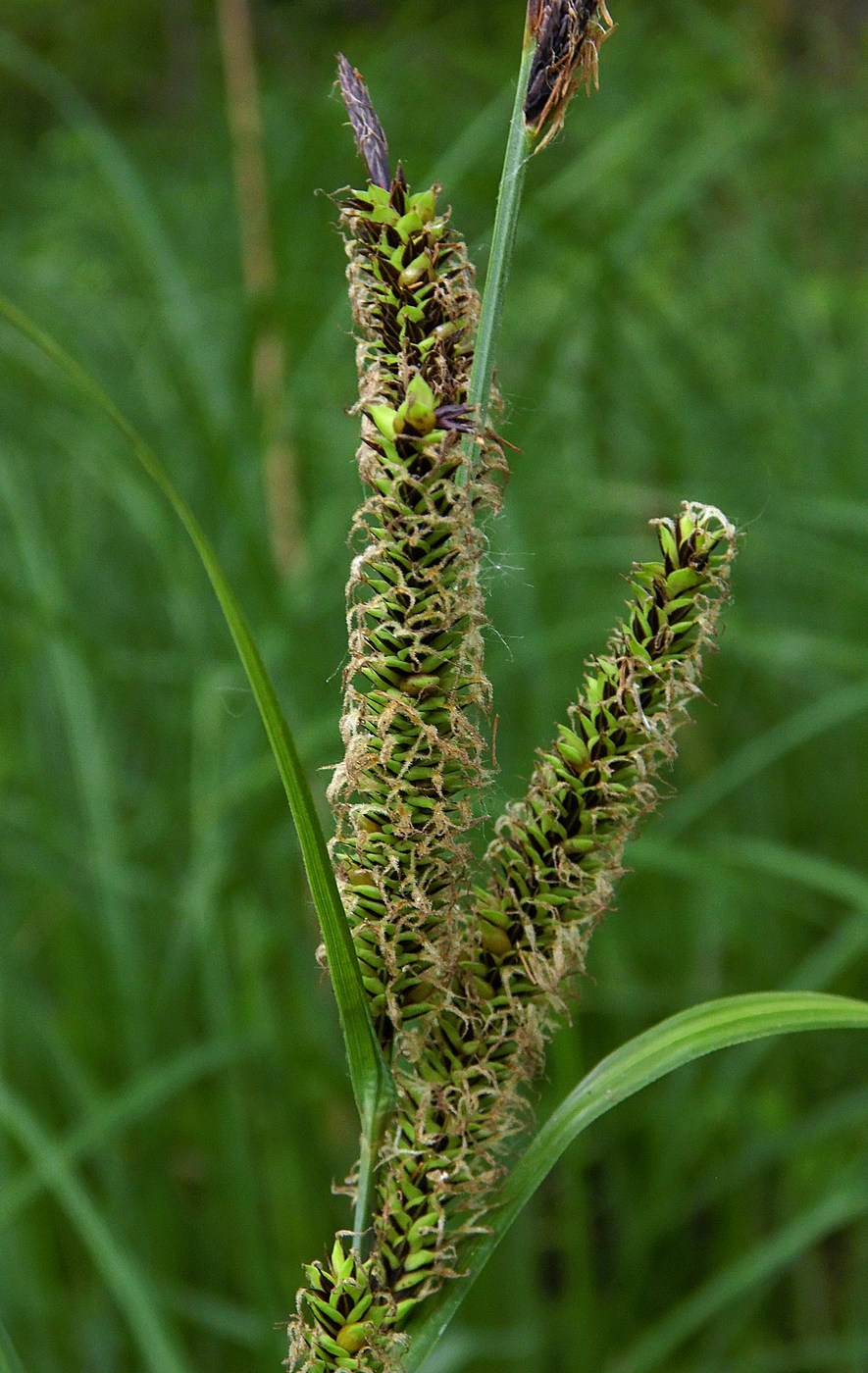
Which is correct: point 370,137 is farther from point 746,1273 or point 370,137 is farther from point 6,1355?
point 746,1273

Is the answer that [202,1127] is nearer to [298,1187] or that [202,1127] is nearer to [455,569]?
[298,1187]

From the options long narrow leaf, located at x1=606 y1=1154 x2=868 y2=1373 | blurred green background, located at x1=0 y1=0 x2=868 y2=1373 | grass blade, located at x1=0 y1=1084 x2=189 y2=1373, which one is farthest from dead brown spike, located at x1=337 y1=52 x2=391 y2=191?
long narrow leaf, located at x1=606 y1=1154 x2=868 y2=1373

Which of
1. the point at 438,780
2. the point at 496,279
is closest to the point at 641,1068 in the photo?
the point at 438,780

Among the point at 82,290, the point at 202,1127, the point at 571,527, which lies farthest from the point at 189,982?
the point at 82,290

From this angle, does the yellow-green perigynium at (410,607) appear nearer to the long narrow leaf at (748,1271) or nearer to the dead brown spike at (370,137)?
the dead brown spike at (370,137)

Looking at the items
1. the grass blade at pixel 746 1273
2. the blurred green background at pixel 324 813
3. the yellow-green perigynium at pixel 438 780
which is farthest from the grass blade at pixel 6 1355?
the grass blade at pixel 746 1273

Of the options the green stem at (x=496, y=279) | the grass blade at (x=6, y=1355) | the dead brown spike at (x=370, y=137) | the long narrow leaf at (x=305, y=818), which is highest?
the dead brown spike at (x=370, y=137)

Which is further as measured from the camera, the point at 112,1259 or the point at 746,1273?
the point at 746,1273
